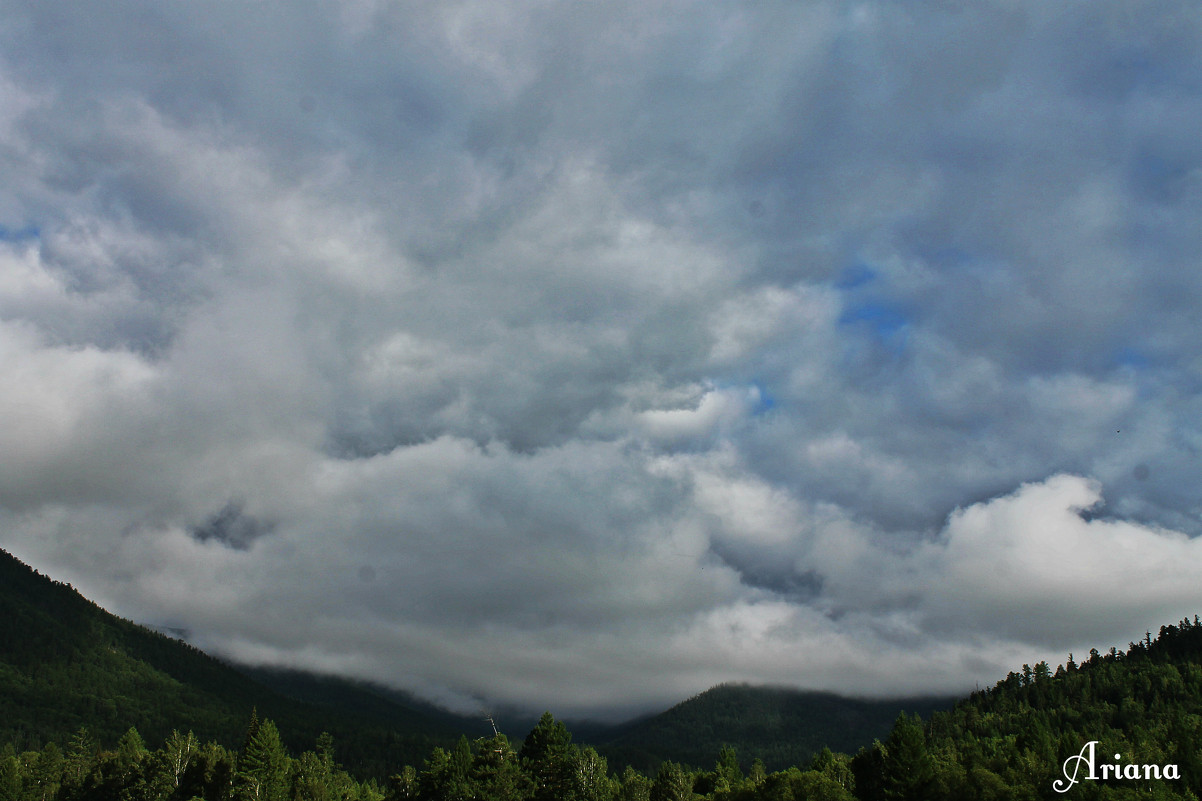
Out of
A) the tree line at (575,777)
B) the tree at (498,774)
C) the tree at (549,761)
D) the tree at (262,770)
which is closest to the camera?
the tree line at (575,777)

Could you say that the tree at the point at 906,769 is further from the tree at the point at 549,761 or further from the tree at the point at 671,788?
the tree at the point at 549,761

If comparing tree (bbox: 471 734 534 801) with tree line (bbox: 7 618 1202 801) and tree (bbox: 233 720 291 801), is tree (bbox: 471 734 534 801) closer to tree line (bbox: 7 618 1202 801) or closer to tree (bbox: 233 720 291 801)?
tree line (bbox: 7 618 1202 801)

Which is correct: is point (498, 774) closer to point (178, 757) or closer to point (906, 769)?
point (906, 769)

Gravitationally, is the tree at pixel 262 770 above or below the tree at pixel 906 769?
below

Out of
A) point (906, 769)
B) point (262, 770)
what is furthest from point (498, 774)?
point (906, 769)

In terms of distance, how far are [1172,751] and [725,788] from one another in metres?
99.0

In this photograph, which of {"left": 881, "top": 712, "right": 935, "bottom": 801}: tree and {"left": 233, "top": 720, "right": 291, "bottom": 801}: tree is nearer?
{"left": 881, "top": 712, "right": 935, "bottom": 801}: tree

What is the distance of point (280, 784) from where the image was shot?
505 feet

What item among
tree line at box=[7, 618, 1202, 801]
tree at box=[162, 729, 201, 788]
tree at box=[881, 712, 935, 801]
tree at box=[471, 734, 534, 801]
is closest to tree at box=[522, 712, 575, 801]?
tree line at box=[7, 618, 1202, 801]

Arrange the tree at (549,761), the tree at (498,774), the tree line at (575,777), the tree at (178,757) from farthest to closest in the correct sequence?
the tree at (178,757), the tree at (549,761), the tree at (498,774), the tree line at (575,777)

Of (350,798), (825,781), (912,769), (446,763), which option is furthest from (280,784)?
(912,769)

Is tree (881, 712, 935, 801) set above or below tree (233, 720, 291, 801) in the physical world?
above

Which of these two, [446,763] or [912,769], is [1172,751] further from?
[446,763]

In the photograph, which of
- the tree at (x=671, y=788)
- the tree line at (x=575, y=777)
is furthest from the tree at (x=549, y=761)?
the tree at (x=671, y=788)
